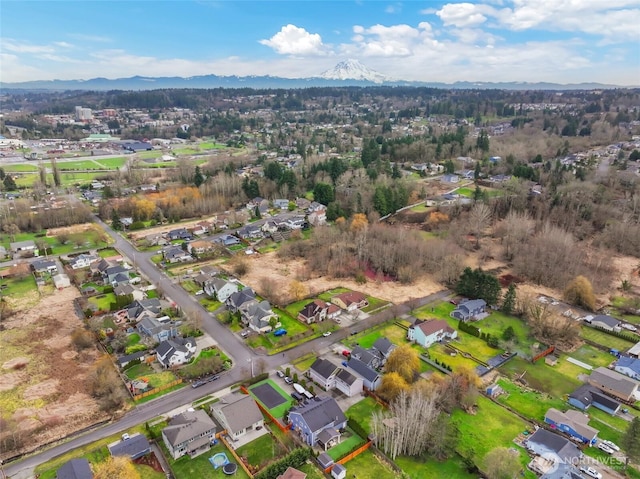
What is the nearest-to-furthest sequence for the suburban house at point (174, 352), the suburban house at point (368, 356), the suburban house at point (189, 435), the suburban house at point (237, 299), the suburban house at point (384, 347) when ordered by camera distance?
the suburban house at point (189, 435)
the suburban house at point (368, 356)
the suburban house at point (174, 352)
the suburban house at point (384, 347)
the suburban house at point (237, 299)

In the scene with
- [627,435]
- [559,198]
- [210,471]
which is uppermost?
[559,198]

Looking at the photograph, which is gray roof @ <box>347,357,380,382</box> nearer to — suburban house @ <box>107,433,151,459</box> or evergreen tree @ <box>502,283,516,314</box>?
suburban house @ <box>107,433,151,459</box>

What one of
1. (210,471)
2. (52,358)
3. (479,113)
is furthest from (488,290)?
(479,113)

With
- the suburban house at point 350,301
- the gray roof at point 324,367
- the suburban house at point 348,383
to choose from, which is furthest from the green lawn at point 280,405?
the suburban house at point 350,301

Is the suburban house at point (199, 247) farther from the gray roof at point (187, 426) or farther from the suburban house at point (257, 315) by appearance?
the gray roof at point (187, 426)

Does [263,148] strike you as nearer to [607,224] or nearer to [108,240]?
[108,240]

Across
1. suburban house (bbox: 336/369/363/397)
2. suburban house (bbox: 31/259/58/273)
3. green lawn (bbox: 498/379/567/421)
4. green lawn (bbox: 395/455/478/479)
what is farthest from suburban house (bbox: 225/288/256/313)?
suburban house (bbox: 31/259/58/273)
